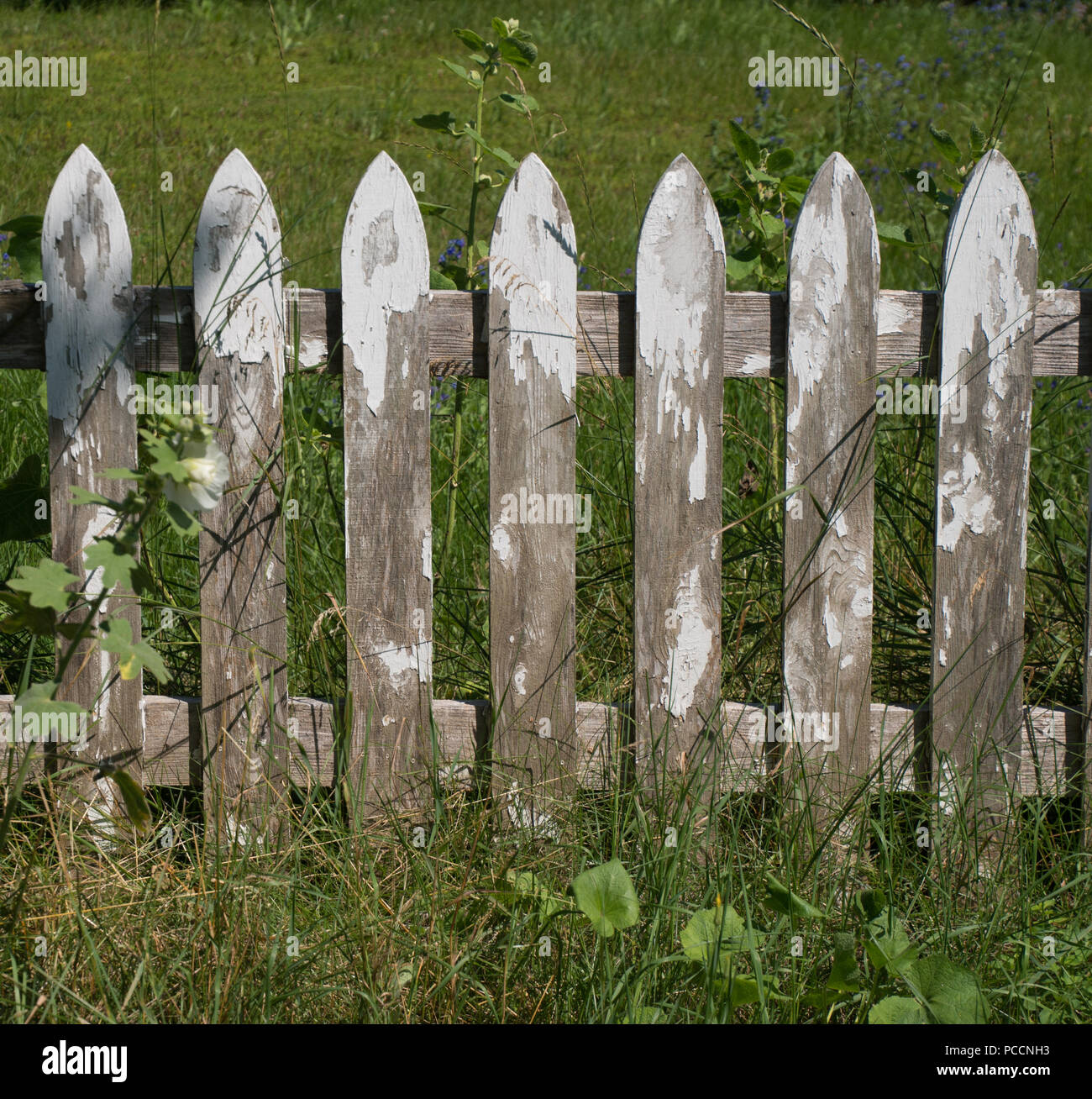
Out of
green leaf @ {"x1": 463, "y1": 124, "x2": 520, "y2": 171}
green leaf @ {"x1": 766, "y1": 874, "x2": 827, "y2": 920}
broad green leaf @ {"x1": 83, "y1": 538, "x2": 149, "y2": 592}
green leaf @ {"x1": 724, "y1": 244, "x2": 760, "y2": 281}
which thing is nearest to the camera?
broad green leaf @ {"x1": 83, "y1": 538, "x2": 149, "y2": 592}

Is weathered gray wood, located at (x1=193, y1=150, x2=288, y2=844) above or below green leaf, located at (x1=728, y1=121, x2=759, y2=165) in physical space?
below

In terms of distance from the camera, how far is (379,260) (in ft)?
6.22

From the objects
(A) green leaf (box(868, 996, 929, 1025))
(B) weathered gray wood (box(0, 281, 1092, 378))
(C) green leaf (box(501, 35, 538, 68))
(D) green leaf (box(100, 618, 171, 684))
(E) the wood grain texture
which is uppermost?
(C) green leaf (box(501, 35, 538, 68))

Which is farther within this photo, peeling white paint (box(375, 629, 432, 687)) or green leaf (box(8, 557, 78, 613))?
peeling white paint (box(375, 629, 432, 687))

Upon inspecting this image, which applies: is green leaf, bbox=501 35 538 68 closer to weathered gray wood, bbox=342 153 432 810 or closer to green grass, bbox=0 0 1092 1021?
green grass, bbox=0 0 1092 1021

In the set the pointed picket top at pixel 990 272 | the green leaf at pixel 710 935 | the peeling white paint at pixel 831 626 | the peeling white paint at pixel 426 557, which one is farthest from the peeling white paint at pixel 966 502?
the peeling white paint at pixel 426 557

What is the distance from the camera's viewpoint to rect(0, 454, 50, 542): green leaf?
2.01 metres

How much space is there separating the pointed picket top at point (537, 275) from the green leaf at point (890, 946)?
102cm

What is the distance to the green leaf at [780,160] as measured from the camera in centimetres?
222

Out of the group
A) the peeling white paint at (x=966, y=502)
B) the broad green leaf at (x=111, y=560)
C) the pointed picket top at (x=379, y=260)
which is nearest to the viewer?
the broad green leaf at (x=111, y=560)

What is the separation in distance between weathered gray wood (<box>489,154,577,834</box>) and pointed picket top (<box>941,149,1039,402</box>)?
0.69 m

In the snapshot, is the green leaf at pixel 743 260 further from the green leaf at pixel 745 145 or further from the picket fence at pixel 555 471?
the picket fence at pixel 555 471

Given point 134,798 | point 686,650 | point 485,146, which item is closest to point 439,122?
point 485,146

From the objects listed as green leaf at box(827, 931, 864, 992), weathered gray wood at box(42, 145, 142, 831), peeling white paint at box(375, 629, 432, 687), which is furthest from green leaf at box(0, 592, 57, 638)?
green leaf at box(827, 931, 864, 992)
